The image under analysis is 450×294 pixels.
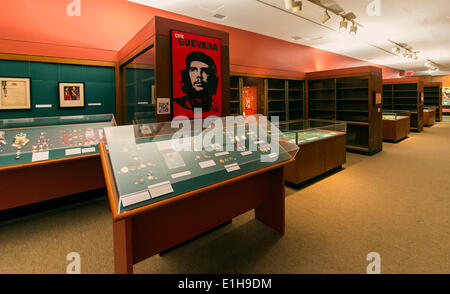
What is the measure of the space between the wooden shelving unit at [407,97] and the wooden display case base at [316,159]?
26.1ft

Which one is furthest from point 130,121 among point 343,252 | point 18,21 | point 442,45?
point 442,45

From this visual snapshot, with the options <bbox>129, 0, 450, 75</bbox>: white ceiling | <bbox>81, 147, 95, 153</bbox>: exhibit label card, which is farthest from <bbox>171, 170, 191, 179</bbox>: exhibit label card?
<bbox>129, 0, 450, 75</bbox>: white ceiling

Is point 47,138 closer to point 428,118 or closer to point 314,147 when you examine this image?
point 314,147

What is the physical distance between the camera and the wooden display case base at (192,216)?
1709 mm

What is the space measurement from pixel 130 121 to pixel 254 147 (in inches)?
109

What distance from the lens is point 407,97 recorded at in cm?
1057

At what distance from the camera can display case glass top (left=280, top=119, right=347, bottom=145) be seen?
406 cm

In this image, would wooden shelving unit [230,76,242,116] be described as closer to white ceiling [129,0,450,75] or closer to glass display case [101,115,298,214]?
white ceiling [129,0,450,75]

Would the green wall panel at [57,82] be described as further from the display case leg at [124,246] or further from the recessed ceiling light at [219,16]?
the display case leg at [124,246]

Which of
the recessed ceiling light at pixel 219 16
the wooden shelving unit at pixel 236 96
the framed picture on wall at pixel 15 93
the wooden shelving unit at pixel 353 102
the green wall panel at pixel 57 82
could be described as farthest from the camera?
the wooden shelving unit at pixel 353 102

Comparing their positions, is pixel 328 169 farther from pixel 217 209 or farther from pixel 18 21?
pixel 18 21

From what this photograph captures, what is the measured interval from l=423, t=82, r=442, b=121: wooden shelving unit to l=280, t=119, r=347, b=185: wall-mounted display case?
44.6 feet

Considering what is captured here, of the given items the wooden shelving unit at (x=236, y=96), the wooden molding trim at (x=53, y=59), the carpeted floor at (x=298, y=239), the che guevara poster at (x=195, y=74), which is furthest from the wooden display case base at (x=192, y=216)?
the wooden shelving unit at (x=236, y=96)

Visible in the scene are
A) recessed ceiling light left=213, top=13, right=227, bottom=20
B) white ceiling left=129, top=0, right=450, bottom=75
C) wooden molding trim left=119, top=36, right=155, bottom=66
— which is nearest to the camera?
wooden molding trim left=119, top=36, right=155, bottom=66
